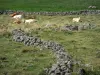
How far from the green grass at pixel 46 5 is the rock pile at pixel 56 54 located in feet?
87.3

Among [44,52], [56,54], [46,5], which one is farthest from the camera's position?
[46,5]

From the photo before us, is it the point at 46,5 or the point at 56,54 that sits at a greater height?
the point at 46,5

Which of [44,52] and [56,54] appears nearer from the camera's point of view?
[56,54]

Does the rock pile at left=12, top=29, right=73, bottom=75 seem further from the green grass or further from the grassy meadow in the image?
the green grass

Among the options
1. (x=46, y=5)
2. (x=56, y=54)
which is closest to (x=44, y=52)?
(x=56, y=54)

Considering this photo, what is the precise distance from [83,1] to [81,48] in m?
43.0

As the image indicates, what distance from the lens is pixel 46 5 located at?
2469 inches

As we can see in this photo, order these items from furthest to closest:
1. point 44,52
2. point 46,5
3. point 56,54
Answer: point 46,5, point 44,52, point 56,54

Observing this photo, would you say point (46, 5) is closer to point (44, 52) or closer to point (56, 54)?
point (44, 52)

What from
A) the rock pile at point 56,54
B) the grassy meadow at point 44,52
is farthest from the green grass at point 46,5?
the rock pile at point 56,54

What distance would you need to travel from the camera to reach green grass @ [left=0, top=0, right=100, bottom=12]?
59.2 meters

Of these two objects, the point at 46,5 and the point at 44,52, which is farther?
the point at 46,5

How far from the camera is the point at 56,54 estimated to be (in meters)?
23.6

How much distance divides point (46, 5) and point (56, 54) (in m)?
39.8
